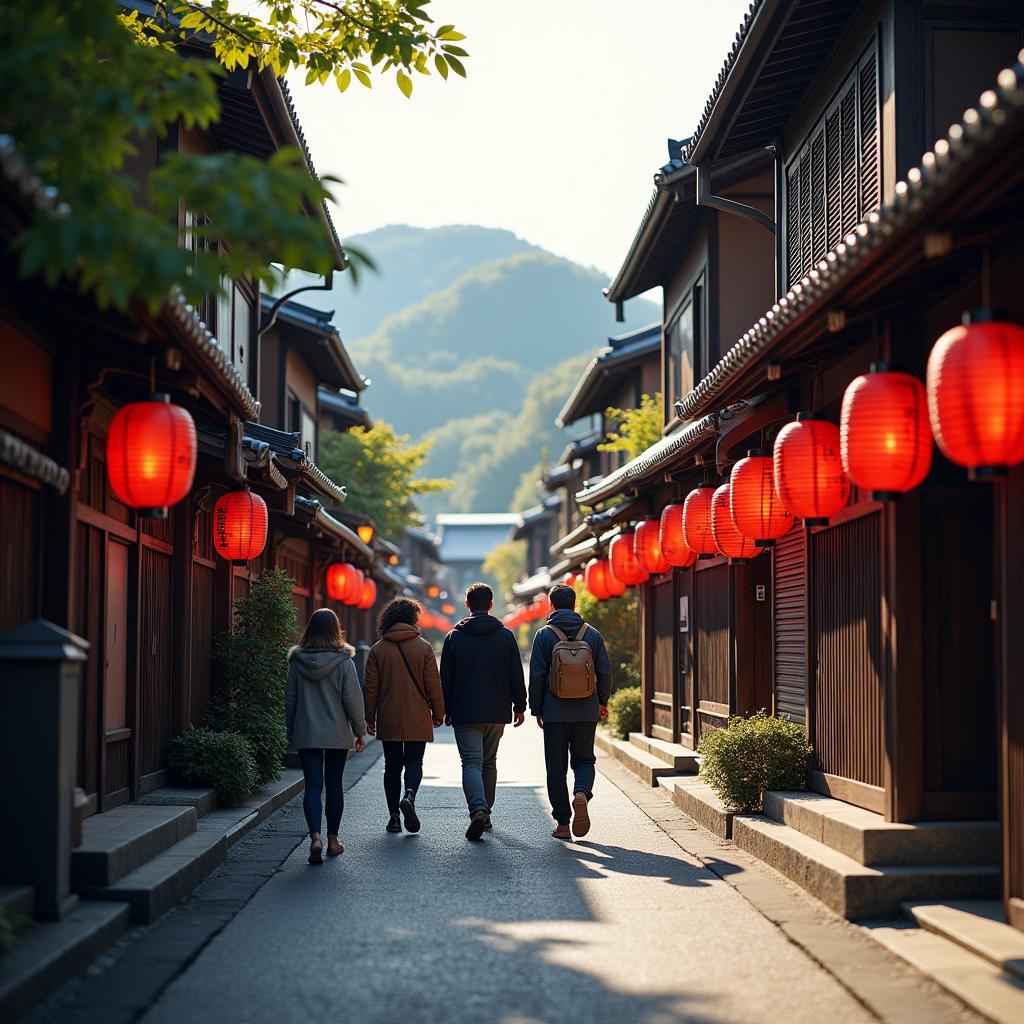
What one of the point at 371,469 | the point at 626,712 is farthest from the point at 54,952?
the point at 371,469

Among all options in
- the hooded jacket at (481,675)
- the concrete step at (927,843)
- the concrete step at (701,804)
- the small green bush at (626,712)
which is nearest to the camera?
the concrete step at (927,843)

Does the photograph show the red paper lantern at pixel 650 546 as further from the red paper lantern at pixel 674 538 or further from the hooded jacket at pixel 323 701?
the hooded jacket at pixel 323 701

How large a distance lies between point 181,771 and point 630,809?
4.56 meters

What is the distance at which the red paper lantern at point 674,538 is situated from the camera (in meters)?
15.4

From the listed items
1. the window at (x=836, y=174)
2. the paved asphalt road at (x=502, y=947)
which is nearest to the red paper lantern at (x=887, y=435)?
the paved asphalt road at (x=502, y=947)

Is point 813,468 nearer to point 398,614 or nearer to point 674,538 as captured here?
point 398,614

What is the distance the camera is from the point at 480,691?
487 inches

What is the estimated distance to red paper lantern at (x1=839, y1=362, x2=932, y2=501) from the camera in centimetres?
755

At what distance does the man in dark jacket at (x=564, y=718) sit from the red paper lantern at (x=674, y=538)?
10.3 ft

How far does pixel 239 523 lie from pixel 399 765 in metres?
2.89

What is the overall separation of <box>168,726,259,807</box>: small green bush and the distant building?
96715 millimetres

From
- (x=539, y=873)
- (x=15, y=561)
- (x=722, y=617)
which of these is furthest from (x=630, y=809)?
(x=15, y=561)

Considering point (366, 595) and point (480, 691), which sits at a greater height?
point (366, 595)

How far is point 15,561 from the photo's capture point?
8445 millimetres
